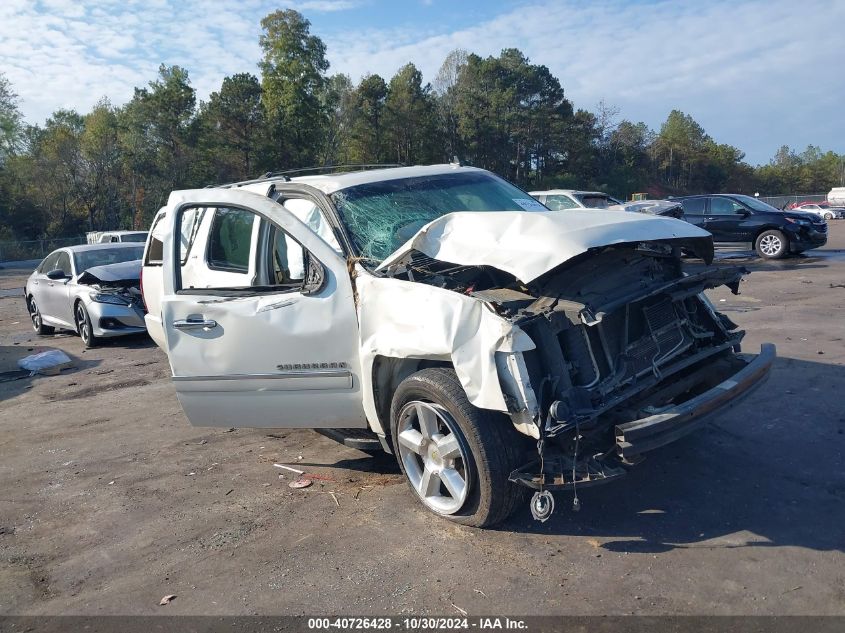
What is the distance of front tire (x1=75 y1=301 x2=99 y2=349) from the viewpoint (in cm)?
1050

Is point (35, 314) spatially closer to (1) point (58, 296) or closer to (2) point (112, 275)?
(1) point (58, 296)

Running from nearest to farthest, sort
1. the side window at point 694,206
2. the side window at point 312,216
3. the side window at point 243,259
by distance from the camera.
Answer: the side window at point 312,216 → the side window at point 243,259 → the side window at point 694,206

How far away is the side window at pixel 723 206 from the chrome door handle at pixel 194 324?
1737 centimetres

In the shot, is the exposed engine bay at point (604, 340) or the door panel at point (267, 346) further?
the door panel at point (267, 346)

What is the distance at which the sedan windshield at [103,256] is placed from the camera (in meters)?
11.5

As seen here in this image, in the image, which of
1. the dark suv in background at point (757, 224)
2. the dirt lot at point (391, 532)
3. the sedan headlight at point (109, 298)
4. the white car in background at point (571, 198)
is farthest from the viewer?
the dark suv in background at point (757, 224)

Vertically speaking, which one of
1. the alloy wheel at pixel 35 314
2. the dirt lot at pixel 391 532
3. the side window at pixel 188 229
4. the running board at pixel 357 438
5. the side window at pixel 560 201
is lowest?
the dirt lot at pixel 391 532

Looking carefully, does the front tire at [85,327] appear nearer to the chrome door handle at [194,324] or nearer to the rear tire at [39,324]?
the rear tire at [39,324]

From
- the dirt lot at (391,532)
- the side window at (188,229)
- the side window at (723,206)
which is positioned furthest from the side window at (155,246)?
the side window at (723,206)

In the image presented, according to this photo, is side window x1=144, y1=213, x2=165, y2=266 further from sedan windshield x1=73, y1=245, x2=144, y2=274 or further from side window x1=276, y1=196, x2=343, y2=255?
sedan windshield x1=73, y1=245, x2=144, y2=274

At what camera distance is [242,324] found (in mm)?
4461

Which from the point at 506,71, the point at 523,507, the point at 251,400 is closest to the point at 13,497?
the point at 251,400

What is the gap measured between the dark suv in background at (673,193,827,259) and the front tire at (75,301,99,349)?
45.0 feet

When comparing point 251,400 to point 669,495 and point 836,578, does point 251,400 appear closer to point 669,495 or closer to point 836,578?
point 669,495
